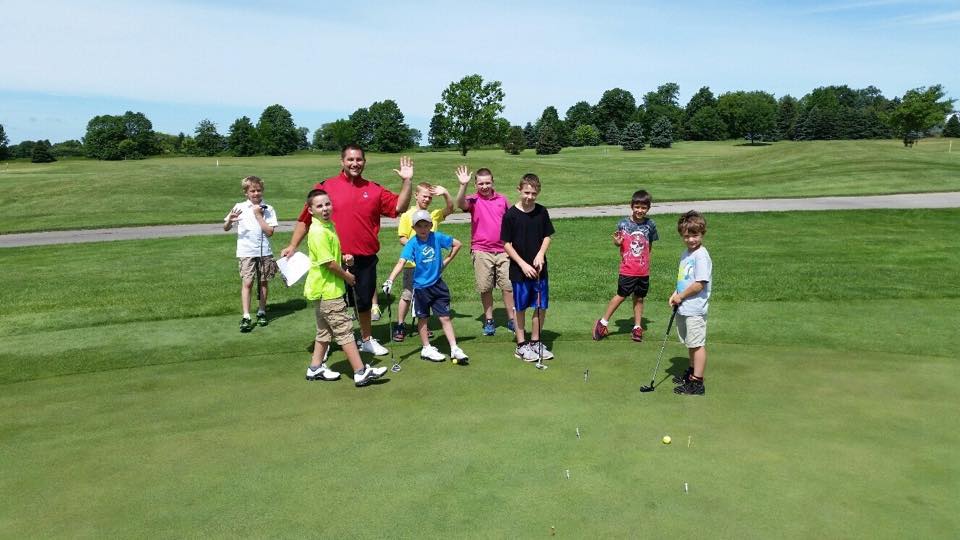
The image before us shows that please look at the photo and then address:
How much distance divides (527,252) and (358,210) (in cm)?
216

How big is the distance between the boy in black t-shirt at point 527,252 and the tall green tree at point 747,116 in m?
116

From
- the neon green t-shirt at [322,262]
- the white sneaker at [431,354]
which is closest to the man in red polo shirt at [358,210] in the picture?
the neon green t-shirt at [322,262]

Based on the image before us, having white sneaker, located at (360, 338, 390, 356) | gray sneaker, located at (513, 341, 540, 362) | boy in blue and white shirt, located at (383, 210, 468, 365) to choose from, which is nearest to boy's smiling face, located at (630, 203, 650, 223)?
gray sneaker, located at (513, 341, 540, 362)

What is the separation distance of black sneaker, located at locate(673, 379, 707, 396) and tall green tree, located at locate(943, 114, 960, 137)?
120772mm

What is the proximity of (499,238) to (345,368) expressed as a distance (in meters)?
2.76

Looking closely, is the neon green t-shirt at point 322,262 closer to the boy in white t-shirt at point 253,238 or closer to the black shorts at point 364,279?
the black shorts at point 364,279

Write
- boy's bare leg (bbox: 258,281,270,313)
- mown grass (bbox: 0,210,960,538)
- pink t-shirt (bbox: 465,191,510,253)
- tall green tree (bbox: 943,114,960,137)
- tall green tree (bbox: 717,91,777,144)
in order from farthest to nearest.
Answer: tall green tree (bbox: 717,91,777,144) < tall green tree (bbox: 943,114,960,137) < boy's bare leg (bbox: 258,281,270,313) < pink t-shirt (bbox: 465,191,510,253) < mown grass (bbox: 0,210,960,538)

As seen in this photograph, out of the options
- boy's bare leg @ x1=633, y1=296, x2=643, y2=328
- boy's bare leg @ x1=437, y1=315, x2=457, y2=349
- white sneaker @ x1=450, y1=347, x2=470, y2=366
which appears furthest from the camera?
boy's bare leg @ x1=633, y1=296, x2=643, y2=328

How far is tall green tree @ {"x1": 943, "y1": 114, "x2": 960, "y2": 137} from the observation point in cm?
10025

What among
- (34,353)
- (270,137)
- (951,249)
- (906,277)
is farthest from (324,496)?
(270,137)

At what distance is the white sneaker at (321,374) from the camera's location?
6988 mm

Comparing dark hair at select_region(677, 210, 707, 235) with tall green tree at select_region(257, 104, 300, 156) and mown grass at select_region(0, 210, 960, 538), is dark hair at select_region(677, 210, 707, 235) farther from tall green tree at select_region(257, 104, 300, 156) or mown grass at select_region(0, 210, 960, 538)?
tall green tree at select_region(257, 104, 300, 156)

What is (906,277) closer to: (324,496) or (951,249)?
(951,249)

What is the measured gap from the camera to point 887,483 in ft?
14.7
